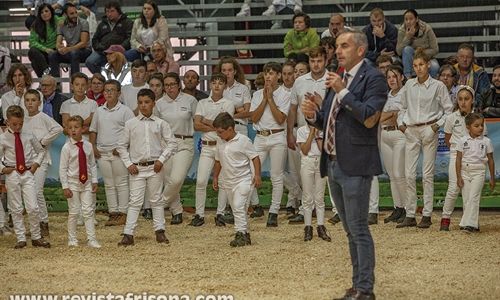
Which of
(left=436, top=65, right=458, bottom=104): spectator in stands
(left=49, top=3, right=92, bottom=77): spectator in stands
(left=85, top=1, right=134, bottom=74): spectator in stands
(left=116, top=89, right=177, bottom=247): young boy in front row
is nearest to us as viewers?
(left=116, top=89, right=177, bottom=247): young boy in front row

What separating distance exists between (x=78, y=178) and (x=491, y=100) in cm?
587

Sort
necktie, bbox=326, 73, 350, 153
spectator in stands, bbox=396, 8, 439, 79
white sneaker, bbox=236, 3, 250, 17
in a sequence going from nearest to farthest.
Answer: necktie, bbox=326, 73, 350, 153
spectator in stands, bbox=396, 8, 439, 79
white sneaker, bbox=236, 3, 250, 17

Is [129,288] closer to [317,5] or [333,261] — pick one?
[333,261]

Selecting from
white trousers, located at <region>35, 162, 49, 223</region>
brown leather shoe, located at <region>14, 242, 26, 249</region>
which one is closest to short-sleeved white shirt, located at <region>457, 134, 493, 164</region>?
white trousers, located at <region>35, 162, 49, 223</region>

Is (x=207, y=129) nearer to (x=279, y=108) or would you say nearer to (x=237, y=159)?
(x=279, y=108)

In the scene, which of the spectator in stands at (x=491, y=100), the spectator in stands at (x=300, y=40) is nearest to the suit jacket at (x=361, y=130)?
the spectator in stands at (x=491, y=100)

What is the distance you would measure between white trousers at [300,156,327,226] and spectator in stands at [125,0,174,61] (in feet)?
15.2

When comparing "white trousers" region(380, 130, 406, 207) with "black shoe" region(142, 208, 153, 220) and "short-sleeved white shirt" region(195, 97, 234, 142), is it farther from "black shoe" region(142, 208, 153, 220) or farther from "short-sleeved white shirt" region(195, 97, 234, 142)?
"black shoe" region(142, 208, 153, 220)

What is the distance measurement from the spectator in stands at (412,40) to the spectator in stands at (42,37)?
594cm

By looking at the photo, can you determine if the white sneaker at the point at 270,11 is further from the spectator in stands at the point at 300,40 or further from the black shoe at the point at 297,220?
the black shoe at the point at 297,220

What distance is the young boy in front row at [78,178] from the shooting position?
9.11 meters

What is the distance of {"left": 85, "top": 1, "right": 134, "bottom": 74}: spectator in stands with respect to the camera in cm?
1376

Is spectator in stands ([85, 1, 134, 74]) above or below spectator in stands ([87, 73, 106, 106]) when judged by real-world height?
above

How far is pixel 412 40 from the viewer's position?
12602 millimetres
